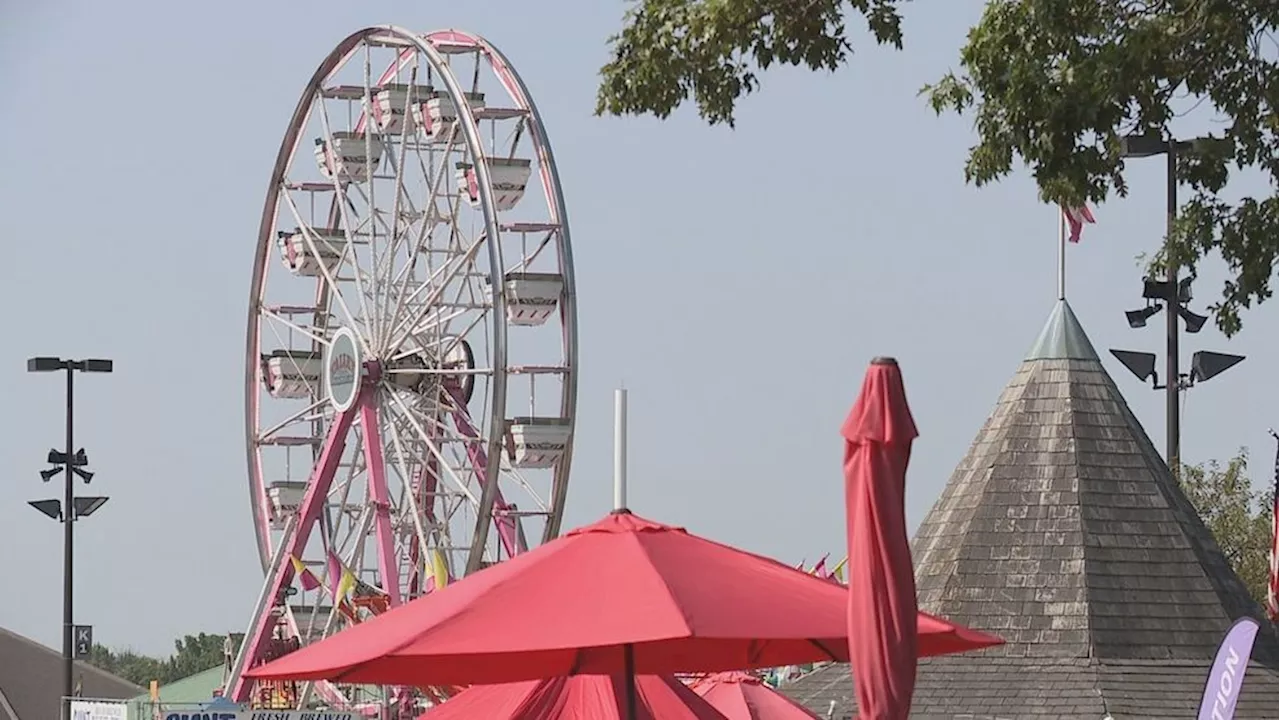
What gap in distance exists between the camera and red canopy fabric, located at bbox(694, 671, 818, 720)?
59.6 feet

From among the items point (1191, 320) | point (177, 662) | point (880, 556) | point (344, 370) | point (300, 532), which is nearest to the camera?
point (880, 556)

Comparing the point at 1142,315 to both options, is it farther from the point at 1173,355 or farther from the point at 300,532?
the point at 300,532

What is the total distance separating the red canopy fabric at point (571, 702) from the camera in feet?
44.3

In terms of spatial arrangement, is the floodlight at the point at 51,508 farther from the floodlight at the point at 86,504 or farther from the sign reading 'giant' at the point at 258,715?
the sign reading 'giant' at the point at 258,715

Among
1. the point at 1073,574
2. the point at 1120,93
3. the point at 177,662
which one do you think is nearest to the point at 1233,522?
the point at 1073,574

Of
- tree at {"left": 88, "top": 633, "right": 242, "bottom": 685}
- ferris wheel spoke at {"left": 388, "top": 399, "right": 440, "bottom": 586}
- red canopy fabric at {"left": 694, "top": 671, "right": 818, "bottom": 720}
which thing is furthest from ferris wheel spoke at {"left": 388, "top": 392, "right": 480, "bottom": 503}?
tree at {"left": 88, "top": 633, "right": 242, "bottom": 685}

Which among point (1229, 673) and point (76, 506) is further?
point (76, 506)

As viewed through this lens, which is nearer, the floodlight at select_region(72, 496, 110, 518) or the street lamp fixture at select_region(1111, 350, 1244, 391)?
the street lamp fixture at select_region(1111, 350, 1244, 391)

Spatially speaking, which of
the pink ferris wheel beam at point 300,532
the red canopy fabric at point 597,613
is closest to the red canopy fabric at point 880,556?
the red canopy fabric at point 597,613

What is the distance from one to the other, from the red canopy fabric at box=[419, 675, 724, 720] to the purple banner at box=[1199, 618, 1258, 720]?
3.30m

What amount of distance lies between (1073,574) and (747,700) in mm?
7421

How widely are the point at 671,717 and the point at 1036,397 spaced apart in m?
13.1

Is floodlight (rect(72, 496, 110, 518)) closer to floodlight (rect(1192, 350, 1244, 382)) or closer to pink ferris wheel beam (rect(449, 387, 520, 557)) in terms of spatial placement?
pink ferris wheel beam (rect(449, 387, 520, 557))

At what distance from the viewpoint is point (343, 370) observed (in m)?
40.1
